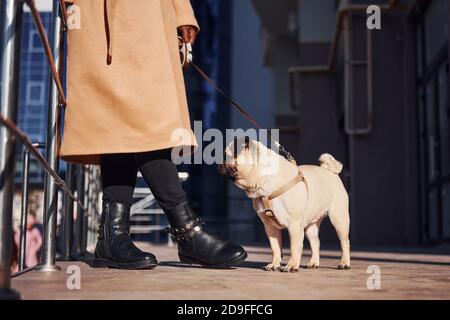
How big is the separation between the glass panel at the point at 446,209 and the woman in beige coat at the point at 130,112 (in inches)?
174

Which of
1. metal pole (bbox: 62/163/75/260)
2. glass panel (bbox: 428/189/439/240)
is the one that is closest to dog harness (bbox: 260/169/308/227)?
metal pole (bbox: 62/163/75/260)

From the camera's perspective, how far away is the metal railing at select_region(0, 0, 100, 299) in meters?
1.39

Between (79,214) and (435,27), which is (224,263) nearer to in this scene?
(79,214)

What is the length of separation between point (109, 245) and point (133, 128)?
1.42ft

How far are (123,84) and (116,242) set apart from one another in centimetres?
54

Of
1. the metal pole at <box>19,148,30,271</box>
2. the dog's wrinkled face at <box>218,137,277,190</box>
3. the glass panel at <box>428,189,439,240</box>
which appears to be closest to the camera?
the dog's wrinkled face at <box>218,137,277,190</box>

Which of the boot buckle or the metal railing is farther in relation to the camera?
the boot buckle

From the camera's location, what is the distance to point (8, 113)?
4.63ft

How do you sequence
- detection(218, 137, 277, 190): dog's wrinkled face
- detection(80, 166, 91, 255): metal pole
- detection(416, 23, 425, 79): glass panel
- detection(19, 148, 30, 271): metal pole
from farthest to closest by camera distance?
detection(416, 23, 425, 79): glass panel → detection(80, 166, 91, 255): metal pole → detection(19, 148, 30, 271): metal pole → detection(218, 137, 277, 190): dog's wrinkled face

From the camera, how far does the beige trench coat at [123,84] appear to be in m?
2.08

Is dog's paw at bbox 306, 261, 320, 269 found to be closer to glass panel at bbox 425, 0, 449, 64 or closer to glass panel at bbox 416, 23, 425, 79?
glass panel at bbox 425, 0, 449, 64

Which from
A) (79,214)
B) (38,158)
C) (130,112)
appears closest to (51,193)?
(130,112)

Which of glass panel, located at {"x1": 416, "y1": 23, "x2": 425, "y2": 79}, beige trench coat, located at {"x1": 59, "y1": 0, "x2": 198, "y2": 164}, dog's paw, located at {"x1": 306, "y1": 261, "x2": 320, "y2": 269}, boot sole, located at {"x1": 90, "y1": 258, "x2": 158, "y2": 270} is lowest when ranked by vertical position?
dog's paw, located at {"x1": 306, "y1": 261, "x2": 320, "y2": 269}

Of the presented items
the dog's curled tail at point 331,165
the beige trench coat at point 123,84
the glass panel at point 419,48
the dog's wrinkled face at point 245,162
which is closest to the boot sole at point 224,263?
the dog's wrinkled face at point 245,162
